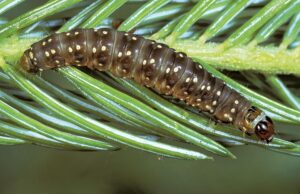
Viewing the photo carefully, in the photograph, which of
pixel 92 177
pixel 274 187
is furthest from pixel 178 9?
pixel 274 187

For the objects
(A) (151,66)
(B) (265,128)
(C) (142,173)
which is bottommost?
(C) (142,173)

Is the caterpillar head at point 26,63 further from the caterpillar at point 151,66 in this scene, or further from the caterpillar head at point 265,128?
the caterpillar head at point 265,128

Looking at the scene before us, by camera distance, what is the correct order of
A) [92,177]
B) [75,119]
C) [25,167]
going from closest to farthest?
1. [75,119]
2. [92,177]
3. [25,167]

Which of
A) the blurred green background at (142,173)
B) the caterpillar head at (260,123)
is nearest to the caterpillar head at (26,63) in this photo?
the caterpillar head at (260,123)

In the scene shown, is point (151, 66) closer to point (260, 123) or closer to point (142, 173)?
point (260, 123)

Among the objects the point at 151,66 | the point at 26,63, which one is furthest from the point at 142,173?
the point at 26,63

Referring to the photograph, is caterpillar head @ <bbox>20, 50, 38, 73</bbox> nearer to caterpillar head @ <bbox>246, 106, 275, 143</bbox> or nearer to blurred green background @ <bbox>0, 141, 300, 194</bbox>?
caterpillar head @ <bbox>246, 106, 275, 143</bbox>

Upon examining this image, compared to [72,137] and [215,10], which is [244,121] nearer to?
[215,10]

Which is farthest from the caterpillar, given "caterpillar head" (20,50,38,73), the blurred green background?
the blurred green background
